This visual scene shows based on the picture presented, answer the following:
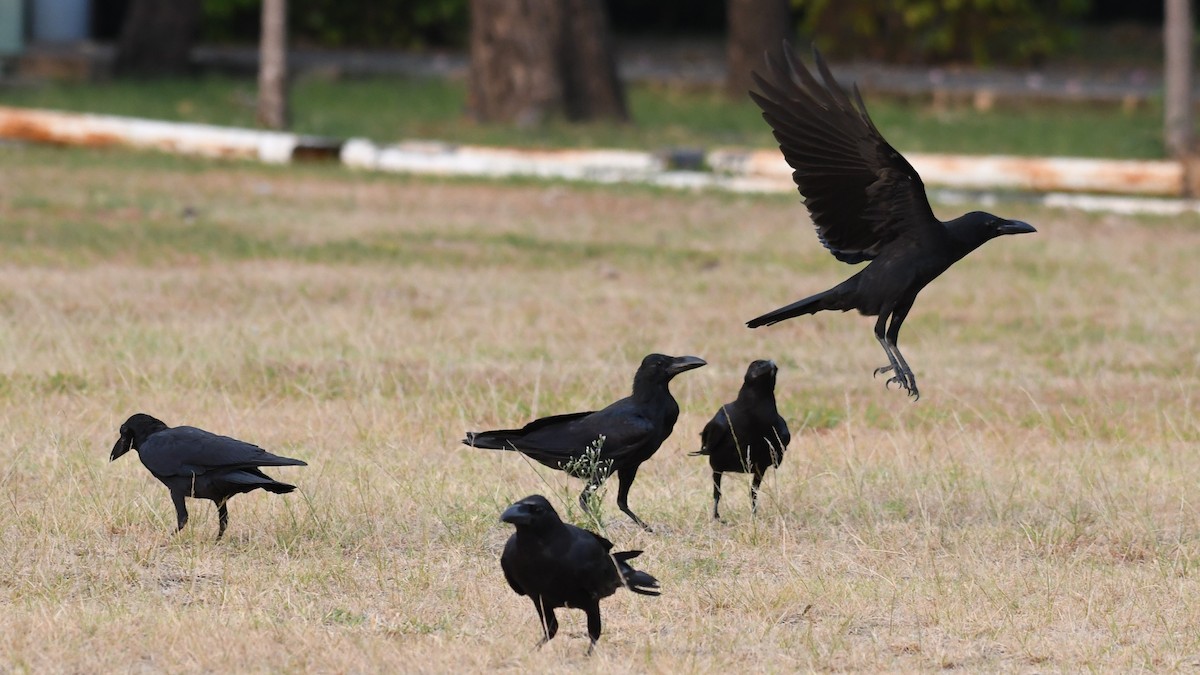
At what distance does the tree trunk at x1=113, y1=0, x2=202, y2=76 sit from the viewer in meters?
25.9

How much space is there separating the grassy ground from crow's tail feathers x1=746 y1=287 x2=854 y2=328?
12.3 metres

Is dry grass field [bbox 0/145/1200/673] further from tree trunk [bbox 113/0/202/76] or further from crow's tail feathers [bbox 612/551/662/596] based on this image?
tree trunk [bbox 113/0/202/76]

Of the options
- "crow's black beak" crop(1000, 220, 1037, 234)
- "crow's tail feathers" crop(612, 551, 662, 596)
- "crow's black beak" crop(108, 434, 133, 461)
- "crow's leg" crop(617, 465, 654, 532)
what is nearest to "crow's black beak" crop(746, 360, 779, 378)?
"crow's leg" crop(617, 465, 654, 532)

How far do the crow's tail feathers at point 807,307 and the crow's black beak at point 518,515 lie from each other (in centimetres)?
170

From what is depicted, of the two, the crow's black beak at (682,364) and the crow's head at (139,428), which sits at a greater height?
the crow's black beak at (682,364)

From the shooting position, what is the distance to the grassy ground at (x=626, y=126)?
19.7 metres

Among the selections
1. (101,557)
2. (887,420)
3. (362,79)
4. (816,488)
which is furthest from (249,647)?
(362,79)

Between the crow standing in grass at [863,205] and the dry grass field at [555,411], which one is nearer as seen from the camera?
the dry grass field at [555,411]

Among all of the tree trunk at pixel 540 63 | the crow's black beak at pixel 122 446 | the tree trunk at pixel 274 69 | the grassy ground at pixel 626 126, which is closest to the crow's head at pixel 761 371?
the crow's black beak at pixel 122 446

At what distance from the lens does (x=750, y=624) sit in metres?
5.33

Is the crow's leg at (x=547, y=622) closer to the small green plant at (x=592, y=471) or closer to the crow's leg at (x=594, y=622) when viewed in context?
the crow's leg at (x=594, y=622)

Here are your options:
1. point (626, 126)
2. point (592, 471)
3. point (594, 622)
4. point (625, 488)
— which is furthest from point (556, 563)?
point (626, 126)

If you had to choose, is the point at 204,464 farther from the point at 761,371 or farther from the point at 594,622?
the point at 761,371

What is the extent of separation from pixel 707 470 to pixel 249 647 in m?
2.94
